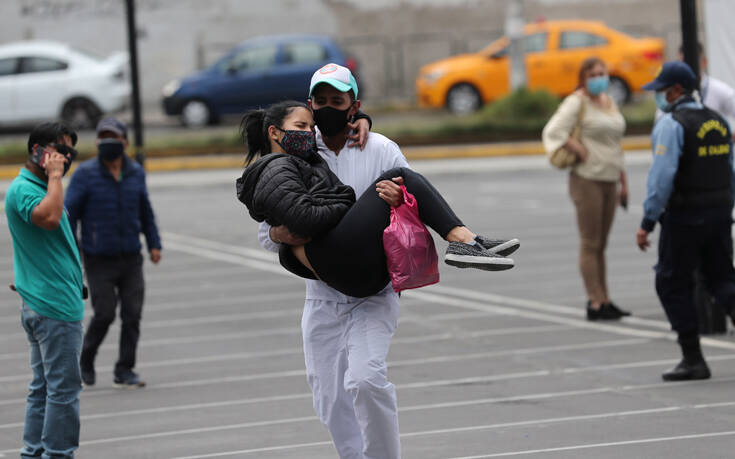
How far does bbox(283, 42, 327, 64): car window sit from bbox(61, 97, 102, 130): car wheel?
414cm

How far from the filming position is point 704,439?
22.1 feet

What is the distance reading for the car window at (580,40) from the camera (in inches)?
1113

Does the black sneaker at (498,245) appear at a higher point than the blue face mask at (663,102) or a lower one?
lower

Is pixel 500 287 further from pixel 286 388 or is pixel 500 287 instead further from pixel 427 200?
pixel 427 200

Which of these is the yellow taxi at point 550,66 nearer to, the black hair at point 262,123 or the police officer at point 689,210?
the police officer at point 689,210

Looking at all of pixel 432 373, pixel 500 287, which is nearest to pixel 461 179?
pixel 500 287

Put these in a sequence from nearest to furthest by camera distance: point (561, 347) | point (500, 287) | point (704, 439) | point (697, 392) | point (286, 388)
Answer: point (704, 439)
point (697, 392)
point (286, 388)
point (561, 347)
point (500, 287)

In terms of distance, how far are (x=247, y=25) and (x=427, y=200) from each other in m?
29.3

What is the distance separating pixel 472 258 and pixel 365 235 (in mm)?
462

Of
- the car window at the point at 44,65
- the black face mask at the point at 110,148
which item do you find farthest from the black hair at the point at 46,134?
the car window at the point at 44,65

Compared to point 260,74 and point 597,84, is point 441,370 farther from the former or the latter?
point 260,74

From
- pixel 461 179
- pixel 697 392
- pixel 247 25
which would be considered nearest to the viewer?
pixel 697 392

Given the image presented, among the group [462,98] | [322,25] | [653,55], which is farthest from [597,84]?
[322,25]

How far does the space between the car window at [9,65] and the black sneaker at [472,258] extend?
23787 millimetres
